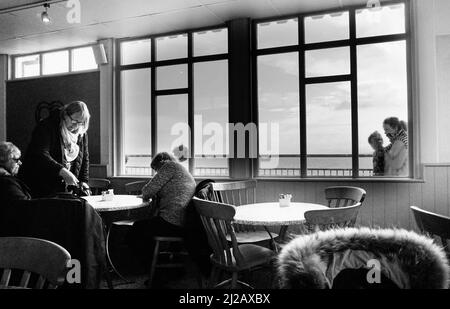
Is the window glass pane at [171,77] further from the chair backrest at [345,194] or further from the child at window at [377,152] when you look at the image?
the chair backrest at [345,194]

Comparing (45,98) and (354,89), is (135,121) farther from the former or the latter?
(354,89)

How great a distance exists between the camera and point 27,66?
658cm

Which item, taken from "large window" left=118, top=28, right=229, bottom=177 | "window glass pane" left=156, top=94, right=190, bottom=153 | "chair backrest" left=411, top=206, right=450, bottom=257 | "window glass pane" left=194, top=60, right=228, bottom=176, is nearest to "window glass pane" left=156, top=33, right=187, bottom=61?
"large window" left=118, top=28, right=229, bottom=177

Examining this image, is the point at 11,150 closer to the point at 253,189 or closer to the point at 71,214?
the point at 71,214

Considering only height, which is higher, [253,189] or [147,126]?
[147,126]

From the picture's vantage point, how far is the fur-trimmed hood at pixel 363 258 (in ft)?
3.18

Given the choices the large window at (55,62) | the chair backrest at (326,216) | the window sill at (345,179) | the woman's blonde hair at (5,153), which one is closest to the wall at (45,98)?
the large window at (55,62)

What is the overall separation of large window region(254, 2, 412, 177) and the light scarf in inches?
90.8

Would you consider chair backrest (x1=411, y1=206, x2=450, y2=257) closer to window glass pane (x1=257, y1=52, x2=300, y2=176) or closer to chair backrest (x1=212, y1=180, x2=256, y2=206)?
chair backrest (x1=212, y1=180, x2=256, y2=206)

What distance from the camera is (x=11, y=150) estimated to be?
257cm

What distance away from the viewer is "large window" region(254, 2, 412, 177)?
4387mm

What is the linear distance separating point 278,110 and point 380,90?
1.27 metres
